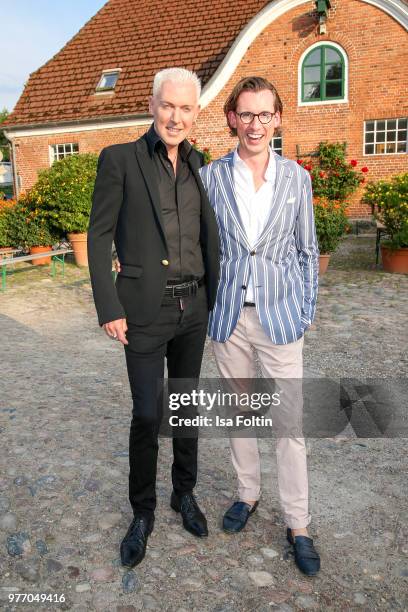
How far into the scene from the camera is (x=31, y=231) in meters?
13.1

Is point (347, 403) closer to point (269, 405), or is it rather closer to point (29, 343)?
point (269, 405)

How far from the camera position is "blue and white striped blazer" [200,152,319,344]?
2.72 meters

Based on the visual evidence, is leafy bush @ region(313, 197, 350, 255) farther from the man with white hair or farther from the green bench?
the man with white hair

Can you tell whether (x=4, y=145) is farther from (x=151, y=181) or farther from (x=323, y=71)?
(x=151, y=181)

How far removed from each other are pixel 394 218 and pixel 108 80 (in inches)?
512

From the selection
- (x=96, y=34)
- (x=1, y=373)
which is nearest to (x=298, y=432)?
(x=1, y=373)

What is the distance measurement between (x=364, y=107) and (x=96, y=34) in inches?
419

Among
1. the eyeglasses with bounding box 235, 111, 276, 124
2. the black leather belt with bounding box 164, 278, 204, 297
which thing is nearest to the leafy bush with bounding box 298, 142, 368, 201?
the eyeglasses with bounding box 235, 111, 276, 124

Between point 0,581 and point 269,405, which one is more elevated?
point 269,405

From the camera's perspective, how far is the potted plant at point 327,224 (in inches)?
401

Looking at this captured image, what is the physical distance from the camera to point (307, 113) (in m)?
17.5

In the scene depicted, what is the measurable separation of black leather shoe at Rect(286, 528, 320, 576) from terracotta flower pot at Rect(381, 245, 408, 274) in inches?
341

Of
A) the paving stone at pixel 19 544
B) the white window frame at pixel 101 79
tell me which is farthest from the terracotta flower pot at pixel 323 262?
the white window frame at pixel 101 79

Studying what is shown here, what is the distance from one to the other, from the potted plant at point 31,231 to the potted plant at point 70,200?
0.18 meters
